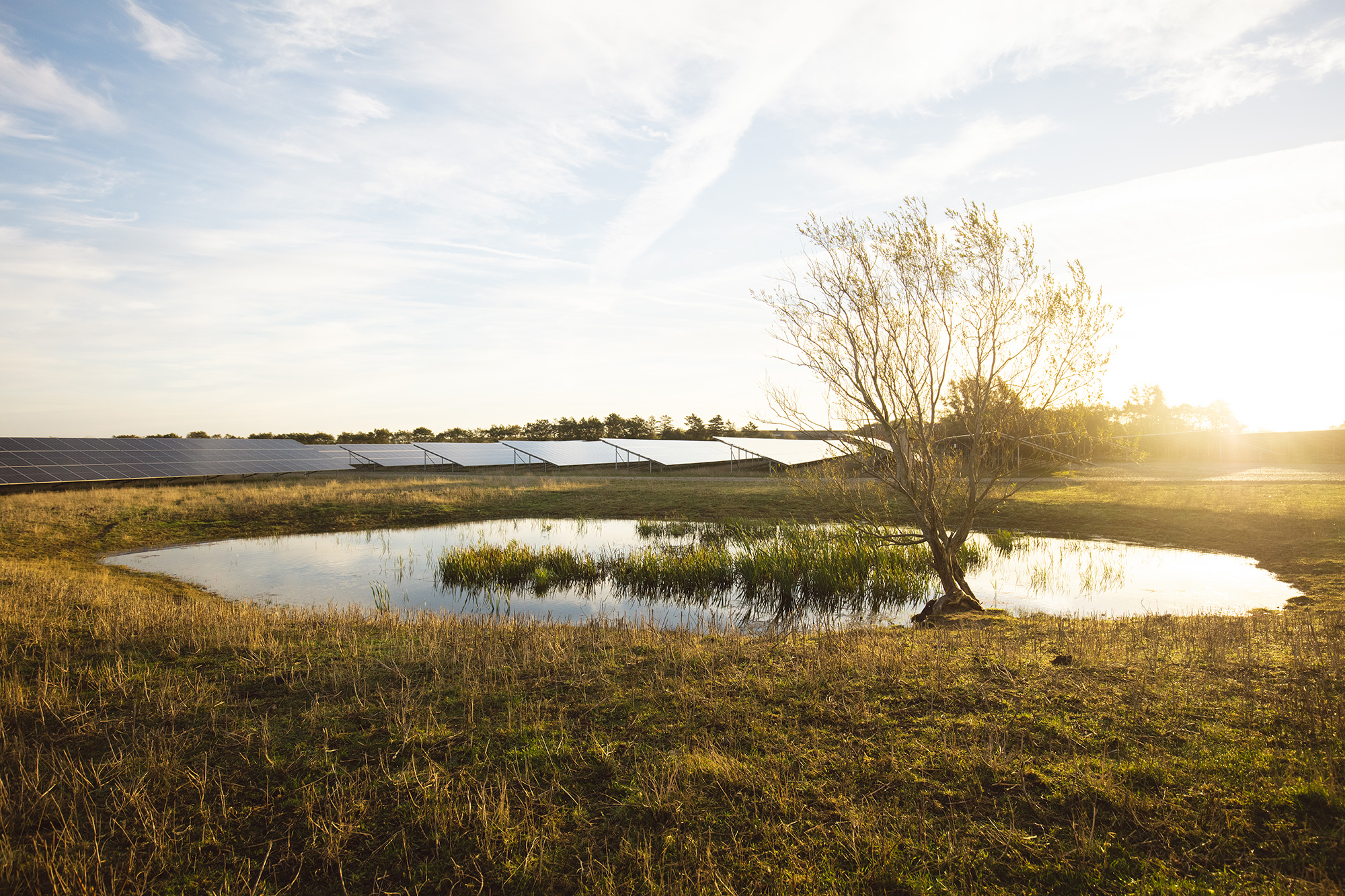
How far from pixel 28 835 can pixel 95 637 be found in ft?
16.4

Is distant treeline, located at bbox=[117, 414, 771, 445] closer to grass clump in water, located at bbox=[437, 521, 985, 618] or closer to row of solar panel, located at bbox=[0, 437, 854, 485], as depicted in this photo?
row of solar panel, located at bbox=[0, 437, 854, 485]

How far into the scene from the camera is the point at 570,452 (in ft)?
171

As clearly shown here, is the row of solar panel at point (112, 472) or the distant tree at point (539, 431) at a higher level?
the distant tree at point (539, 431)

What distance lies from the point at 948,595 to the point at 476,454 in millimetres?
44651

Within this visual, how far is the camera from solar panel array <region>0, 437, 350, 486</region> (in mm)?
28828

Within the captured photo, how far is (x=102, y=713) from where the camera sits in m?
5.67

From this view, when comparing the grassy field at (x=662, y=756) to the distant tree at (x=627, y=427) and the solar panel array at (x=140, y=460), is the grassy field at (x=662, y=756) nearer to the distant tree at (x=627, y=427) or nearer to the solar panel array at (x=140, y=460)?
the solar panel array at (x=140, y=460)

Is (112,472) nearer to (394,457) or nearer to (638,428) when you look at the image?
(394,457)

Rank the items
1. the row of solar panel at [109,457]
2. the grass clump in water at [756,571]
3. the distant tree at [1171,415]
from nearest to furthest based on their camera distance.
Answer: the grass clump in water at [756,571] < the row of solar panel at [109,457] < the distant tree at [1171,415]

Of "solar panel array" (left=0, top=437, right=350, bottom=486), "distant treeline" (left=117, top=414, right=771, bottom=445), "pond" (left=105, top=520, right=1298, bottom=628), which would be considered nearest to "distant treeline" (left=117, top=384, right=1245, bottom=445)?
"distant treeline" (left=117, top=414, right=771, bottom=445)

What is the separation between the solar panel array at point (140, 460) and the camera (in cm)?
Answer: 2883

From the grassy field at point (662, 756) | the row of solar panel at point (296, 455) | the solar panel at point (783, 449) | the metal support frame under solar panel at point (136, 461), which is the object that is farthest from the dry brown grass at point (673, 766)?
the solar panel at point (783, 449)

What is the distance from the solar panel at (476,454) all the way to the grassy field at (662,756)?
3958 cm

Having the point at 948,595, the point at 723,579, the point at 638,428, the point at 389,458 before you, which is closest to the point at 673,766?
the point at 948,595
